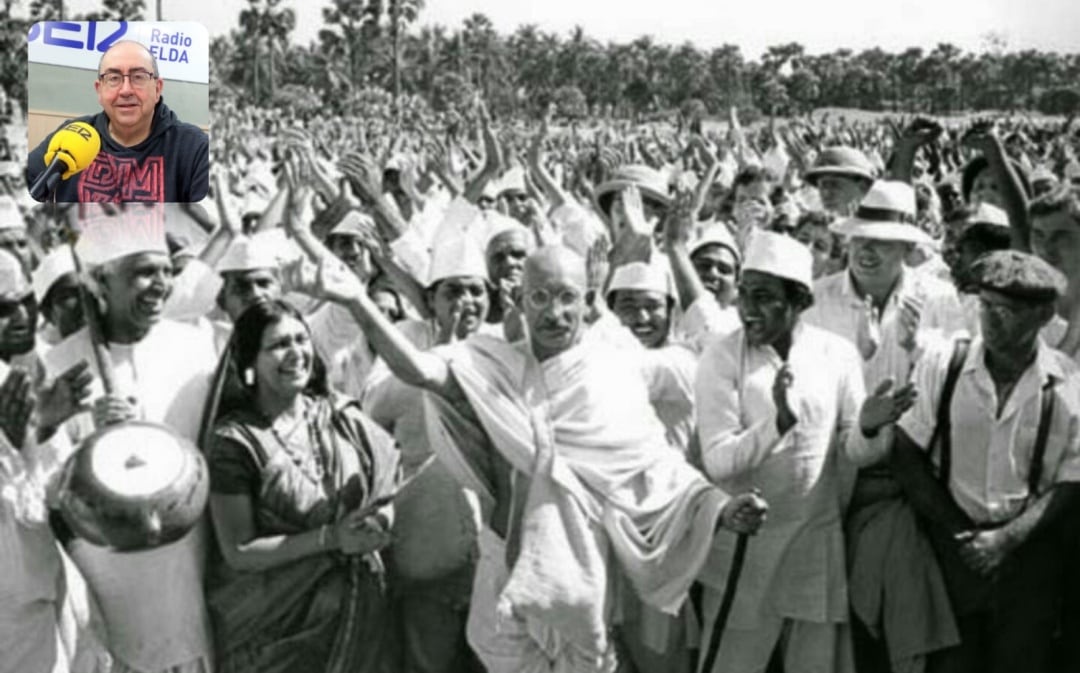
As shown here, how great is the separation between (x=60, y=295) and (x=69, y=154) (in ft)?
2.52

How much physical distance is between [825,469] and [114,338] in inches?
96.8

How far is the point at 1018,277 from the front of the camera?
4.11 metres

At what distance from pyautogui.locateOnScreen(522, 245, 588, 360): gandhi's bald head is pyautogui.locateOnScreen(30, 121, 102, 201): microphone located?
80.4 inches

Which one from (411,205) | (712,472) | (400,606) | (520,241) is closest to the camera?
(712,472)

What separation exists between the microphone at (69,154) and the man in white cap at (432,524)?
1461 millimetres

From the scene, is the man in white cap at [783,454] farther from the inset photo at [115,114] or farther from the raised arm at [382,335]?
the inset photo at [115,114]

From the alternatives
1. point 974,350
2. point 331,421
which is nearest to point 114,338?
point 331,421

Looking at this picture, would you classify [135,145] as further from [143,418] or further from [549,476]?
[549,476]

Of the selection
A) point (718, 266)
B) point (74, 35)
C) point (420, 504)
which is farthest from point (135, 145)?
point (718, 266)

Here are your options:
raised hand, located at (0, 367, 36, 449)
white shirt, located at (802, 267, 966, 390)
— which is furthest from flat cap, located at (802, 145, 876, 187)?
raised hand, located at (0, 367, 36, 449)

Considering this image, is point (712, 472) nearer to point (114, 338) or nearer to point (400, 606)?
point (400, 606)

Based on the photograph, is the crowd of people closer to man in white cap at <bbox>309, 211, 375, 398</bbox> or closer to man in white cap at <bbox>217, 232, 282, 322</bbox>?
man in white cap at <bbox>217, 232, 282, 322</bbox>

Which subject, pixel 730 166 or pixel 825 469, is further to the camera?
pixel 730 166

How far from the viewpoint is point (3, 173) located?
804cm
